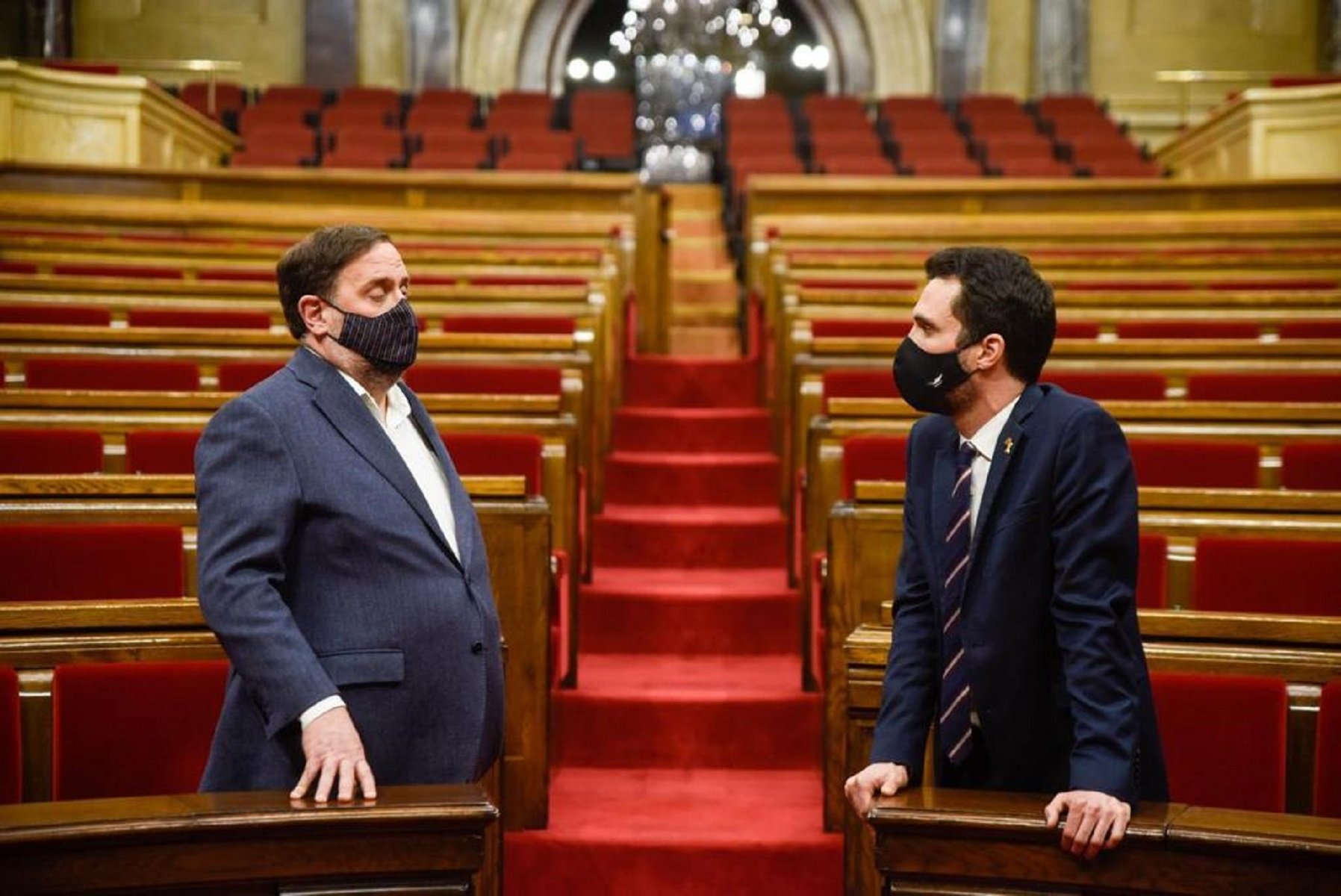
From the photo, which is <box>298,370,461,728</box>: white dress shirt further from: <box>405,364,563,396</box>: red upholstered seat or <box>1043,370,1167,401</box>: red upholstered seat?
A: <box>1043,370,1167,401</box>: red upholstered seat

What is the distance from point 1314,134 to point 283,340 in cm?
404

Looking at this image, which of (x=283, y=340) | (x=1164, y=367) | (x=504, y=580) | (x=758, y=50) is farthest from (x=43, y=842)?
(x=758, y=50)

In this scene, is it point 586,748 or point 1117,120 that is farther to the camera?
point 1117,120

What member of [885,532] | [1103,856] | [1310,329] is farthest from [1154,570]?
[1310,329]

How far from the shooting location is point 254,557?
1.04 metres

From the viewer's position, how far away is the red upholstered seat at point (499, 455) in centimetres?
211

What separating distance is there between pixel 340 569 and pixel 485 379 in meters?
1.48

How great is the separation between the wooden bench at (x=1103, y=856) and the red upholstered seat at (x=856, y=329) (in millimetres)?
2013

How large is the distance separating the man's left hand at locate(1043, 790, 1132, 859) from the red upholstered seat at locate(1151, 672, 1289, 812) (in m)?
0.45

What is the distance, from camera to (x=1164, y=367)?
8.45ft

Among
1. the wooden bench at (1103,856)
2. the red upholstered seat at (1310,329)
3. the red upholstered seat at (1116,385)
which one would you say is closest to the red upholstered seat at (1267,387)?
the red upholstered seat at (1116,385)

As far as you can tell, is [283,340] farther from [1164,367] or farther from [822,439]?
[1164,367]

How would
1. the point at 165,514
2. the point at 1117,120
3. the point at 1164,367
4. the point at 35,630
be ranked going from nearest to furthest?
the point at 35,630 < the point at 165,514 < the point at 1164,367 < the point at 1117,120

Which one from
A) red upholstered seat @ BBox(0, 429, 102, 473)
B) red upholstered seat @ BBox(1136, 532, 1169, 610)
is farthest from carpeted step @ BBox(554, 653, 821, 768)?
red upholstered seat @ BBox(0, 429, 102, 473)
